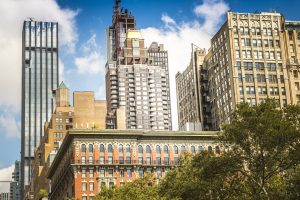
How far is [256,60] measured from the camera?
160875mm

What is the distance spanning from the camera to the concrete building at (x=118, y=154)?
130 metres

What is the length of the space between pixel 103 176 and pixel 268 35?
191 feet

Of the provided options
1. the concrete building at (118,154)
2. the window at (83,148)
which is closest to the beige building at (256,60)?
the concrete building at (118,154)

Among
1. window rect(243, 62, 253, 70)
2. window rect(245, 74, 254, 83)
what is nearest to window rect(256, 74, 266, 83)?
window rect(245, 74, 254, 83)

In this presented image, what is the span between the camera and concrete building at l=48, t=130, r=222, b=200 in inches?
5118

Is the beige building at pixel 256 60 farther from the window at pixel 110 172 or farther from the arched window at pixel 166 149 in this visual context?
the window at pixel 110 172

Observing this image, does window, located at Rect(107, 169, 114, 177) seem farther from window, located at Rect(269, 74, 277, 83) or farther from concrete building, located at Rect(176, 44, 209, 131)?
window, located at Rect(269, 74, 277, 83)

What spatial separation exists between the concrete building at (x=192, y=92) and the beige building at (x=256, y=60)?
990 centimetres

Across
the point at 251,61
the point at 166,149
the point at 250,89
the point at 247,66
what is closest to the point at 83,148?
the point at 166,149

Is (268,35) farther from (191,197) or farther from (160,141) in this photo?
(191,197)

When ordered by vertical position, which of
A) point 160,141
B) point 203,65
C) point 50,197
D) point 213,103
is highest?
point 203,65

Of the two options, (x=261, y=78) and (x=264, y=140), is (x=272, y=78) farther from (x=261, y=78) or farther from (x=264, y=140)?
(x=264, y=140)

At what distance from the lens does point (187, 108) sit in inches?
7333

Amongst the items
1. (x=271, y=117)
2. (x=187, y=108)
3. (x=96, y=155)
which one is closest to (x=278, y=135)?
(x=271, y=117)
